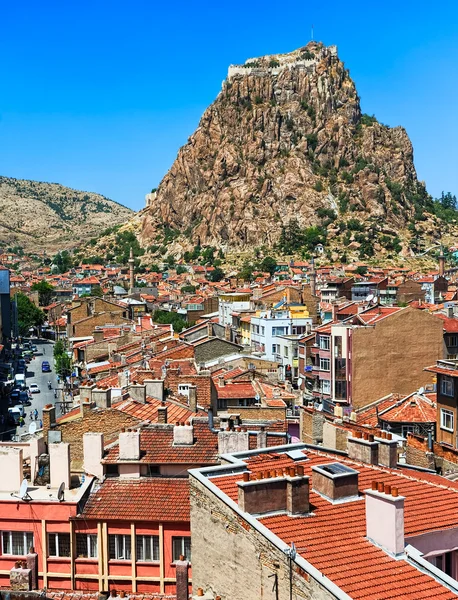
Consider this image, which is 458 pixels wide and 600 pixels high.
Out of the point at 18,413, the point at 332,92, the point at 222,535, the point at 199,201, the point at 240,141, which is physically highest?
the point at 332,92

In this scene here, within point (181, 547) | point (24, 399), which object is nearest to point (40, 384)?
point (24, 399)

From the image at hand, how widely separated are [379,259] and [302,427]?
132 meters

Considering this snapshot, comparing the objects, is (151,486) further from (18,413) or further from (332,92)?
(332,92)

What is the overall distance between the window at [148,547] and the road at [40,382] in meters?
24.8

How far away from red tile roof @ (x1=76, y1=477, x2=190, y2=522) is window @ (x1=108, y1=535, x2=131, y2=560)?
489 millimetres

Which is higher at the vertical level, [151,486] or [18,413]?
[151,486]

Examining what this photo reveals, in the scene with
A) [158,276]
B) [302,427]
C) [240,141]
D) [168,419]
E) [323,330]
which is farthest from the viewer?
[240,141]

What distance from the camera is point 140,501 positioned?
15.9 m

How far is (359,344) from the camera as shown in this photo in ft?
144

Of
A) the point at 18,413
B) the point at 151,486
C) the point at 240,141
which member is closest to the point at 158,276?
the point at 240,141

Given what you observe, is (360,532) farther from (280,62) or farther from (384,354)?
(280,62)

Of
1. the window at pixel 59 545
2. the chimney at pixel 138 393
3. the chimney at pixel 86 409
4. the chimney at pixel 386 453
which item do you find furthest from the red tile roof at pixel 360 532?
the chimney at pixel 138 393

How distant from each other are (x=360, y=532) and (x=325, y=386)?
37675mm

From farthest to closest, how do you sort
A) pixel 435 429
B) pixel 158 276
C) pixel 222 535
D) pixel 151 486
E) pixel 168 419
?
pixel 158 276, pixel 435 429, pixel 168 419, pixel 151 486, pixel 222 535
